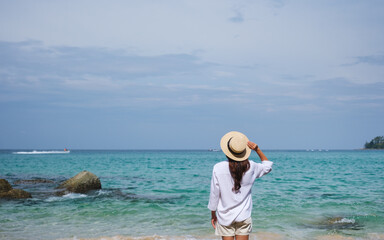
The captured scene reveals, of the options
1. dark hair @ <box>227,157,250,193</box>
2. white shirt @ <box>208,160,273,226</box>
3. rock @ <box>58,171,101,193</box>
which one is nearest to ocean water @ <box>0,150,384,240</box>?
rock @ <box>58,171,101,193</box>

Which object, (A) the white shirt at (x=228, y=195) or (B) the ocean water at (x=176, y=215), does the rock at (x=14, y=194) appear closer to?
(B) the ocean water at (x=176, y=215)

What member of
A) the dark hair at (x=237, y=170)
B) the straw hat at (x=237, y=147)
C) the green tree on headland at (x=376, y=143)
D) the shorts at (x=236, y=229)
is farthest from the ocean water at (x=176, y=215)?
the green tree on headland at (x=376, y=143)

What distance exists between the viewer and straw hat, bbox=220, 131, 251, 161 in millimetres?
4297

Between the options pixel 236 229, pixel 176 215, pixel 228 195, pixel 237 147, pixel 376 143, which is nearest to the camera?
pixel 237 147

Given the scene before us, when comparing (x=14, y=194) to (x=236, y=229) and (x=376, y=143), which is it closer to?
(x=236, y=229)

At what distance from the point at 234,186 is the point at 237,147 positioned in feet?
1.57

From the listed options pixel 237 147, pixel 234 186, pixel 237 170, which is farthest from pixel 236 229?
pixel 237 147

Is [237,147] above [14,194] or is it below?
above

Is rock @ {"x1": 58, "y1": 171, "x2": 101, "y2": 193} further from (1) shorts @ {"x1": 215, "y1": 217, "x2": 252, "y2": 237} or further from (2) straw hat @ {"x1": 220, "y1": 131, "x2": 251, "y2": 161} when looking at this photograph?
(2) straw hat @ {"x1": 220, "y1": 131, "x2": 251, "y2": 161}

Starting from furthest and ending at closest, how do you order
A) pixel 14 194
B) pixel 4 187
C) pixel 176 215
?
1. pixel 4 187
2. pixel 14 194
3. pixel 176 215

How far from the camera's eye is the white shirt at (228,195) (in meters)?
4.35

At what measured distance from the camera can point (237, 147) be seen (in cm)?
429

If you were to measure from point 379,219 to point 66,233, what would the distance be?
30.0ft

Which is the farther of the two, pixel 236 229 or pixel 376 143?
pixel 376 143
